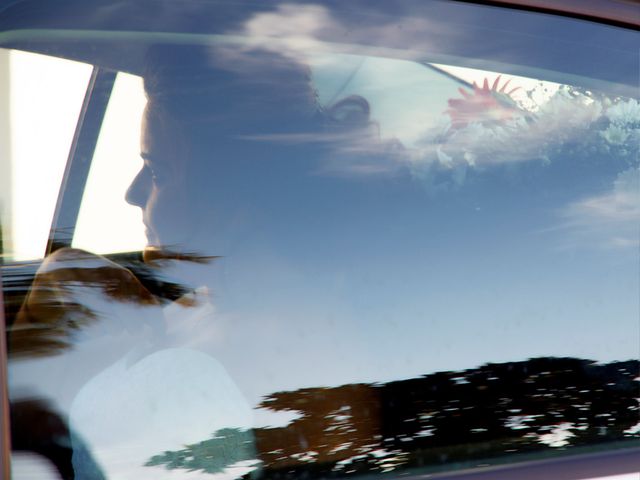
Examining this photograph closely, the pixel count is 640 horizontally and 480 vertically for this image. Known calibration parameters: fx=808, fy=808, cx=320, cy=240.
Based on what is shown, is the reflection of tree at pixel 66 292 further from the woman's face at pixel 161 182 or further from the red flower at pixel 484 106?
the red flower at pixel 484 106

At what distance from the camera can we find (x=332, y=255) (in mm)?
1235

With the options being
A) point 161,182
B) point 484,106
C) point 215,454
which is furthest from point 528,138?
point 215,454

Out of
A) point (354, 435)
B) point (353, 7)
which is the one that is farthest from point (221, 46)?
point (354, 435)

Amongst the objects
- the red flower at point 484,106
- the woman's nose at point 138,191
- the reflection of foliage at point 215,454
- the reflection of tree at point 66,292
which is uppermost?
the red flower at point 484,106

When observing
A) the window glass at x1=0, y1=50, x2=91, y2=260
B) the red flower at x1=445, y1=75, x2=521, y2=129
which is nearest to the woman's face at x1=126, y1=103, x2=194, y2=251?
the window glass at x1=0, y1=50, x2=91, y2=260

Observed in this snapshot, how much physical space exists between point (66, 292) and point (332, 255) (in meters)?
0.40

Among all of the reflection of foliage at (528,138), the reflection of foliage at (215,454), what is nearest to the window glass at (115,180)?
the reflection of foliage at (215,454)

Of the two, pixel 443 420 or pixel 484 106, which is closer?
pixel 443 420

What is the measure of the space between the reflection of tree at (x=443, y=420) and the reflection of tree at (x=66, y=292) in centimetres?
23

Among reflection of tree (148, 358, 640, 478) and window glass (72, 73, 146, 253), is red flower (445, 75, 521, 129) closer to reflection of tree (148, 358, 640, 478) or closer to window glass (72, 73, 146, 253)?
reflection of tree (148, 358, 640, 478)

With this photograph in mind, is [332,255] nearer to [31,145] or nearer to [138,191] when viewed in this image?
[138,191]

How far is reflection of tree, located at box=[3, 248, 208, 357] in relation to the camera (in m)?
1.13

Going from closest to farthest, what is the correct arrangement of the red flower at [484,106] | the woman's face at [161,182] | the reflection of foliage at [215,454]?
the reflection of foliage at [215,454]
the woman's face at [161,182]
the red flower at [484,106]

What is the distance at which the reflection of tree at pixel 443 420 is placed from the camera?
116 centimetres
